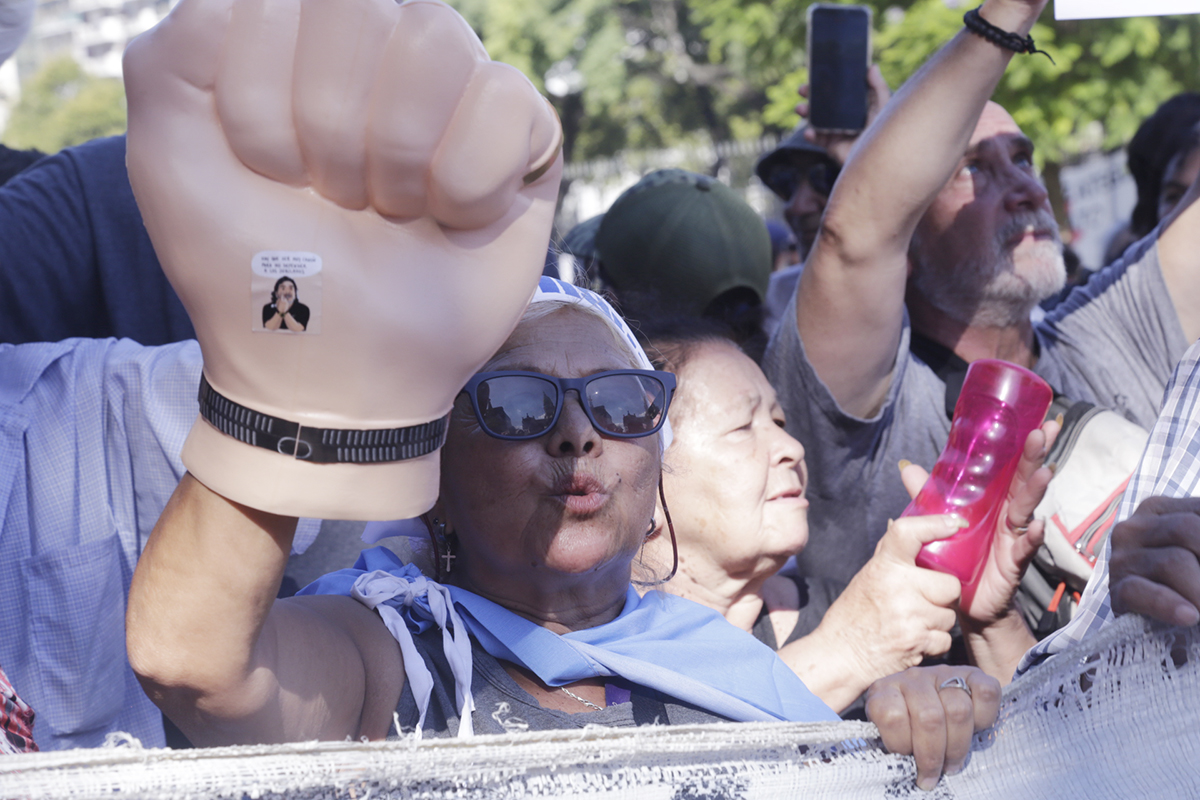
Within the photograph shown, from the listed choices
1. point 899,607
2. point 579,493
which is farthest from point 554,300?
point 899,607

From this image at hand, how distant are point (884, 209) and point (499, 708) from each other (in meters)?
1.36

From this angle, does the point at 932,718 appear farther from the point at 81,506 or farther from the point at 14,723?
the point at 81,506

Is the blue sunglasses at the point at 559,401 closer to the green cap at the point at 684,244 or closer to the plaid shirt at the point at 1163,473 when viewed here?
the plaid shirt at the point at 1163,473

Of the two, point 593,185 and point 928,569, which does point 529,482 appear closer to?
point 928,569

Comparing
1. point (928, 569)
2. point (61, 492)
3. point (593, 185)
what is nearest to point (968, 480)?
point (928, 569)

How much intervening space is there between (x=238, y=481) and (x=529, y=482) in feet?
2.08

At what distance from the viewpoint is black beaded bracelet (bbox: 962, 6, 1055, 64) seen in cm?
196

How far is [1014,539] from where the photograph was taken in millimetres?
1956

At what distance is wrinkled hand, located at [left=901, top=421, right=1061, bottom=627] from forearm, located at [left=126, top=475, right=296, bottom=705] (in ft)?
4.99

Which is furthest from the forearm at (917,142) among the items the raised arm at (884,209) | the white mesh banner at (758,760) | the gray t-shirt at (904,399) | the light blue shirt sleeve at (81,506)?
the light blue shirt sleeve at (81,506)

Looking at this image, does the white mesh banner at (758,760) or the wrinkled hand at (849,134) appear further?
the wrinkled hand at (849,134)

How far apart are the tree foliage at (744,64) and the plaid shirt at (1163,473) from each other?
7.26m

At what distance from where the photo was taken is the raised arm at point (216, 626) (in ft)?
2.80

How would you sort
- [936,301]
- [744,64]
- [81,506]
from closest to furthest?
[81,506]
[936,301]
[744,64]
